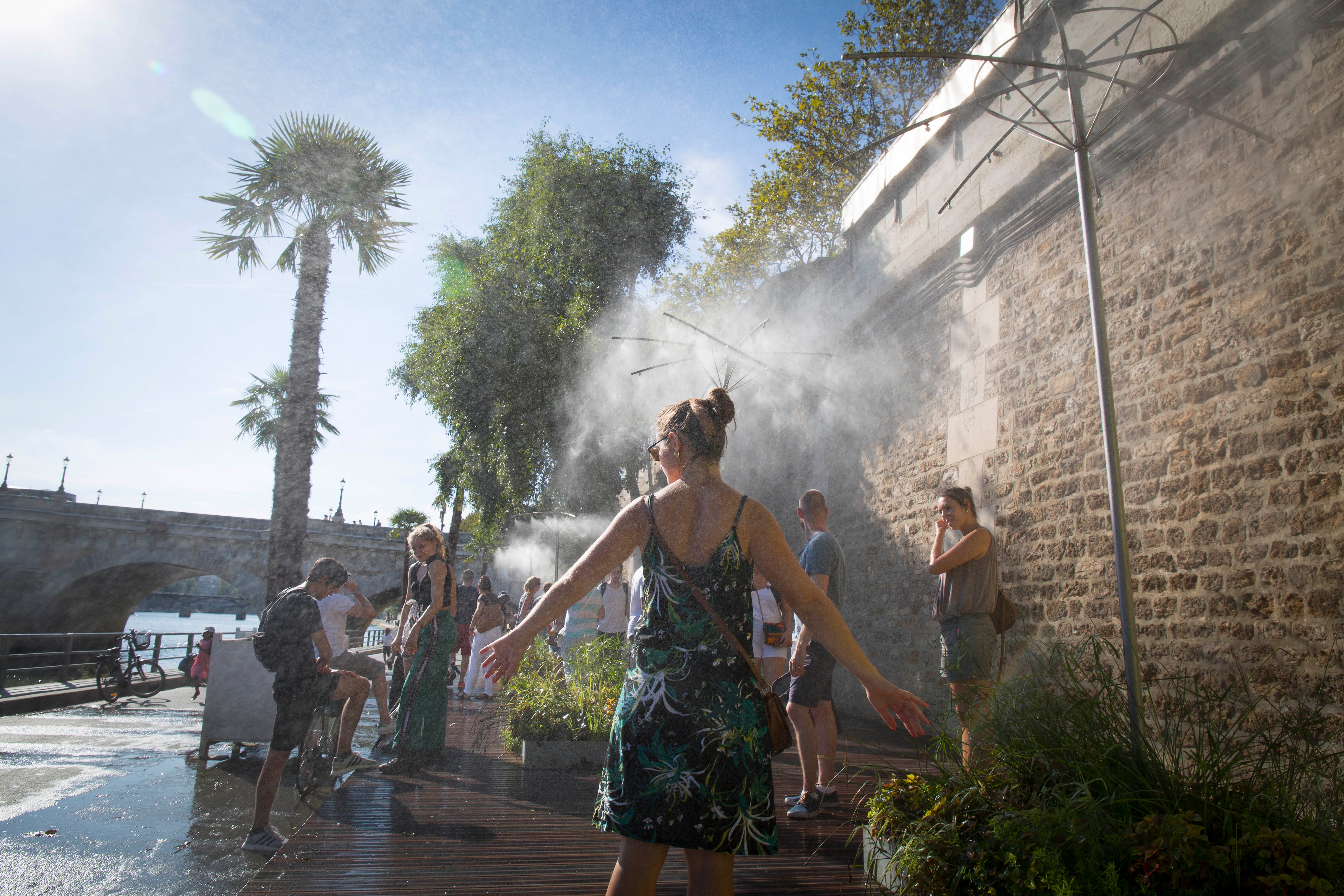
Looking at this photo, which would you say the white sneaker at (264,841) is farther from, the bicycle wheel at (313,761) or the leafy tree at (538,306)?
the leafy tree at (538,306)

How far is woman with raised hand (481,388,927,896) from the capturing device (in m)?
1.80

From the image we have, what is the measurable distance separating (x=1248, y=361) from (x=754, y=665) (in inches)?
148

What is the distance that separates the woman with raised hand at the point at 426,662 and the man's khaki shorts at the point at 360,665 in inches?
22.7

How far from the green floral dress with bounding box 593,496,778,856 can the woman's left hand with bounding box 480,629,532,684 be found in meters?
0.30

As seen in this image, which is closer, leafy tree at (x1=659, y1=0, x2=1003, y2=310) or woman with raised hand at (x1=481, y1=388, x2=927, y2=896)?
woman with raised hand at (x1=481, y1=388, x2=927, y2=896)

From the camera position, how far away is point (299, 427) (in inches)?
434

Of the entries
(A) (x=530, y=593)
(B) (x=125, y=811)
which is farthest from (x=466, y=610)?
(B) (x=125, y=811)

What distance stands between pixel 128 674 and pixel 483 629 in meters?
6.03

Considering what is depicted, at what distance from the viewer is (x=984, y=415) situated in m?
6.77

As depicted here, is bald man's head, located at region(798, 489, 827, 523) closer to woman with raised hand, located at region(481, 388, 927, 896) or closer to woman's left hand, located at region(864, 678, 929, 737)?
woman with raised hand, located at region(481, 388, 927, 896)

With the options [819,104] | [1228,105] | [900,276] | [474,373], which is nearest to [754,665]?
[1228,105]

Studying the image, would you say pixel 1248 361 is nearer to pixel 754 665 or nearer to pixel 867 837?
pixel 867 837

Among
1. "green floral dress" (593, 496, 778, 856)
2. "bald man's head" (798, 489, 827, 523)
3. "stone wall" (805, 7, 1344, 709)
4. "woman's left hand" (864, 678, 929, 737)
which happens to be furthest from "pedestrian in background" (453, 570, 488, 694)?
"woman's left hand" (864, 678, 929, 737)

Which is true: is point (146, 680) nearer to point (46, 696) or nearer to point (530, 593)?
point (46, 696)
